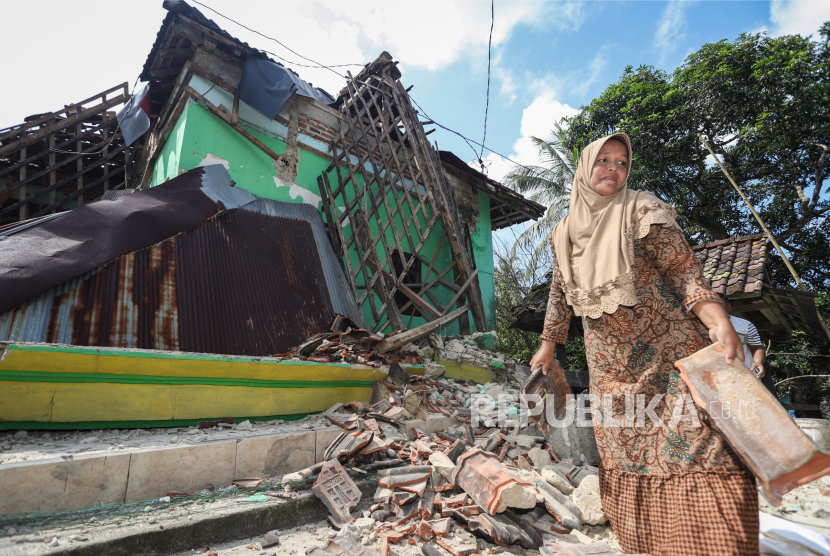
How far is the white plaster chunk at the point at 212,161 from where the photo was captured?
18.4 ft

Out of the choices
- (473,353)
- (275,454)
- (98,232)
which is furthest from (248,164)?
(275,454)

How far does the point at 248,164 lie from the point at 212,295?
9.32 ft

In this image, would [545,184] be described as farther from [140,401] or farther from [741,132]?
[140,401]

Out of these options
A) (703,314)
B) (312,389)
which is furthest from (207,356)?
(703,314)

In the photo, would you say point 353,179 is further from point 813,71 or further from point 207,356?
point 813,71

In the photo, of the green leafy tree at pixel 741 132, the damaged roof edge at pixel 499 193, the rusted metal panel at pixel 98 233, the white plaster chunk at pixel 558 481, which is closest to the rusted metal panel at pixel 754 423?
the white plaster chunk at pixel 558 481

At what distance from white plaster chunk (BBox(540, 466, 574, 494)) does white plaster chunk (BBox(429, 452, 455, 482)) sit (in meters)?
0.62

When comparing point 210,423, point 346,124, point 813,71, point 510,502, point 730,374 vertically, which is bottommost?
point 510,502

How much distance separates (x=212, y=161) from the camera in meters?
5.70

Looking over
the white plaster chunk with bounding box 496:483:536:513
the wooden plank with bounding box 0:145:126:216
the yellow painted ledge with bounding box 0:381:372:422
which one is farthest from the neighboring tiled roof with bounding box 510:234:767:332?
the wooden plank with bounding box 0:145:126:216

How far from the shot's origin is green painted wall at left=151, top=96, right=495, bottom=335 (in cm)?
559

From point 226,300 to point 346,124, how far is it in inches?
173

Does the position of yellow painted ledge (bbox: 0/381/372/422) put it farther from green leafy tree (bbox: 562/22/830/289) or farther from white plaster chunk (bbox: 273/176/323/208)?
green leafy tree (bbox: 562/22/830/289)

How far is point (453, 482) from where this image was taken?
2324 millimetres
